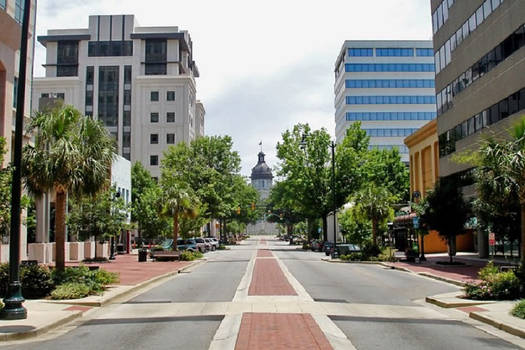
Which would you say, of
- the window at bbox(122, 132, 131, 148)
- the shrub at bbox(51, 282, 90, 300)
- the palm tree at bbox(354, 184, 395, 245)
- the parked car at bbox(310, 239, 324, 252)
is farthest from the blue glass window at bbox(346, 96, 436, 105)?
the shrub at bbox(51, 282, 90, 300)

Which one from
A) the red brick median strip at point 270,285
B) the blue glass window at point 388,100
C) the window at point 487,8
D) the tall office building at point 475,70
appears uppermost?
the blue glass window at point 388,100

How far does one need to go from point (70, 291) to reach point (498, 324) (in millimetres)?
11554

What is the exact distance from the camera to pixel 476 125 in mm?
37188

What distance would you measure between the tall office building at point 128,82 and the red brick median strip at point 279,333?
263 feet

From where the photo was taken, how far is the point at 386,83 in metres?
103

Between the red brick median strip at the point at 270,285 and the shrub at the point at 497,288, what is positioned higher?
the shrub at the point at 497,288

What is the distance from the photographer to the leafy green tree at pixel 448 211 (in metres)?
33.2

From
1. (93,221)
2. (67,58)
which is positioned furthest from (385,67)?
(93,221)

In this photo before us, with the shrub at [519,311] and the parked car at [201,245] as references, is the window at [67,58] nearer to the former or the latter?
the parked car at [201,245]

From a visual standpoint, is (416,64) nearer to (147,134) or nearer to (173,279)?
(147,134)

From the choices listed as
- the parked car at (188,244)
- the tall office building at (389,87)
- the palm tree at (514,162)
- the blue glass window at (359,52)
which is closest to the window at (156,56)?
the tall office building at (389,87)

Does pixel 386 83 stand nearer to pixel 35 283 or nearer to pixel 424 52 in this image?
pixel 424 52

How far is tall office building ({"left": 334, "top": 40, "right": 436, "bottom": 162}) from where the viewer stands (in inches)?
4018

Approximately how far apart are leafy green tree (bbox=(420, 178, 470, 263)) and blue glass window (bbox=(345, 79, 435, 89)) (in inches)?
2793
